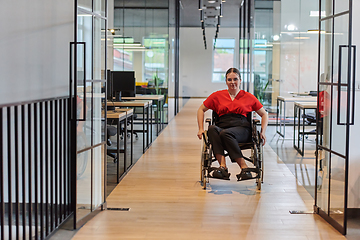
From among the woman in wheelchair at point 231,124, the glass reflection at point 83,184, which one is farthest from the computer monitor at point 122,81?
the glass reflection at point 83,184

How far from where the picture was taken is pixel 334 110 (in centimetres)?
333

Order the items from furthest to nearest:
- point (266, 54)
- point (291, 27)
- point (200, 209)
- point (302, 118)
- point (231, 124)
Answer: point (266, 54), point (291, 27), point (302, 118), point (231, 124), point (200, 209)

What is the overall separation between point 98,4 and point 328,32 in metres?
1.91

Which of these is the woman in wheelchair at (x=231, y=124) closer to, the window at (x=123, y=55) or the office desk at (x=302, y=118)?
the office desk at (x=302, y=118)

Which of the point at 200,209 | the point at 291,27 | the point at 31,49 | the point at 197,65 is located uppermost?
the point at 197,65

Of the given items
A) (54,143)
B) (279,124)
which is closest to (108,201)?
(54,143)

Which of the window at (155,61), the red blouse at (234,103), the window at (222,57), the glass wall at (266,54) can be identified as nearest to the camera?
the red blouse at (234,103)

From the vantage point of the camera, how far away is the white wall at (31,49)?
10.5 ft

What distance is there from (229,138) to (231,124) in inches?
10.3

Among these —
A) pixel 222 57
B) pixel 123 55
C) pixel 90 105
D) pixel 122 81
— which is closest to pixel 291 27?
pixel 123 55

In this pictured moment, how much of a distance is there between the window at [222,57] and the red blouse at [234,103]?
19.1 metres

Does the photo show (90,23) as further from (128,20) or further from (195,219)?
(128,20)

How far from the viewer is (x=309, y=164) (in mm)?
5707

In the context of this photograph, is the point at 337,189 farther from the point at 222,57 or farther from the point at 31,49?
the point at 222,57
